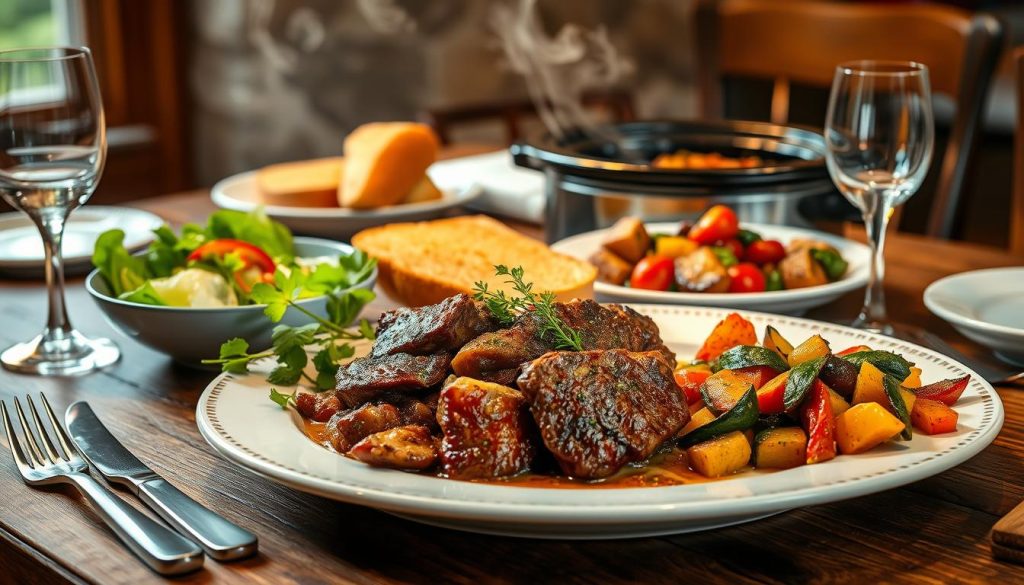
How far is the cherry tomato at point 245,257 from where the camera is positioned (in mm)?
1558

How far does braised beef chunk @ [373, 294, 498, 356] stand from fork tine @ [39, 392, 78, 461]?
1.08ft

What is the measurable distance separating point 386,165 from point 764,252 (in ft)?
2.58

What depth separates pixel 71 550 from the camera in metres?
0.97

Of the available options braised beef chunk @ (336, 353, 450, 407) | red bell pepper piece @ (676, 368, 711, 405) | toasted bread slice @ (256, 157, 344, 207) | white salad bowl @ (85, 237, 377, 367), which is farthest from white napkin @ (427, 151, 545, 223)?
braised beef chunk @ (336, 353, 450, 407)

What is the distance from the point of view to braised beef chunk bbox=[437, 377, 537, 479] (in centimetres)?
97

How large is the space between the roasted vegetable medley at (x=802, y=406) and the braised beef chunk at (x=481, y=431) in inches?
6.2

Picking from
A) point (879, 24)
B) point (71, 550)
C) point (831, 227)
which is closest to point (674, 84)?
point (879, 24)

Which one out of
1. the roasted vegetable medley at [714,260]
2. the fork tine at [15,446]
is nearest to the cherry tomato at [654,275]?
the roasted vegetable medley at [714,260]

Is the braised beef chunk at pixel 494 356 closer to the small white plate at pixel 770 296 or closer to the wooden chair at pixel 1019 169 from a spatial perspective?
the small white plate at pixel 770 296

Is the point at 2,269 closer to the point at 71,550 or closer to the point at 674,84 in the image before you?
the point at 71,550

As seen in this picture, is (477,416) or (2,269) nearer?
(477,416)

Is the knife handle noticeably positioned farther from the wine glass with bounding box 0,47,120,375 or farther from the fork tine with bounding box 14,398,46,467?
the wine glass with bounding box 0,47,120,375

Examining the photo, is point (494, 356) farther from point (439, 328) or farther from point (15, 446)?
point (15, 446)

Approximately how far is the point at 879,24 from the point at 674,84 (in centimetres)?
180
